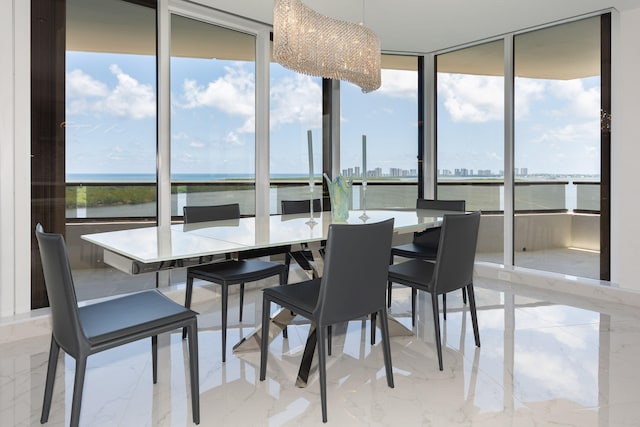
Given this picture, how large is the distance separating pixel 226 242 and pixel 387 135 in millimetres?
3727

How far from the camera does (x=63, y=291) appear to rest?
160 cm

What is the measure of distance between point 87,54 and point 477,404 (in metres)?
3.51

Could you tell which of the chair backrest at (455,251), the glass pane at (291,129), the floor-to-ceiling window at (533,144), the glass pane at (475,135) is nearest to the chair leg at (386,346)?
the chair backrest at (455,251)

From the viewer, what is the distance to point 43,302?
3117 mm

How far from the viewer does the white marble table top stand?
185 centimetres

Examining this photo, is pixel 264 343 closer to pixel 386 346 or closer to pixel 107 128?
pixel 386 346

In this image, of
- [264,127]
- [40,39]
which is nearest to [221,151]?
[264,127]

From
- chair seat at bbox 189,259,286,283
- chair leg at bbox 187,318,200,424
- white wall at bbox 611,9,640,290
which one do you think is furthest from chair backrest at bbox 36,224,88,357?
white wall at bbox 611,9,640,290

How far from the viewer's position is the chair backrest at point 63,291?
1574 mm

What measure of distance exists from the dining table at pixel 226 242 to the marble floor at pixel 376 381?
0.22 m

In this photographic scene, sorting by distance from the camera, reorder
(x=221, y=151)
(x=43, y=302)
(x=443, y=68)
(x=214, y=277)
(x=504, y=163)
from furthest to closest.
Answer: (x=443, y=68) < (x=504, y=163) < (x=221, y=151) < (x=43, y=302) < (x=214, y=277)

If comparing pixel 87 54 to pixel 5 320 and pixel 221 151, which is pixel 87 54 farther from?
pixel 5 320

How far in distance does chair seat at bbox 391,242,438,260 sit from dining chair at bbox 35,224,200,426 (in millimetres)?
→ 2151

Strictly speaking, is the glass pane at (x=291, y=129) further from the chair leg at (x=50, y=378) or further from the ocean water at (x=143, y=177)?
the chair leg at (x=50, y=378)
